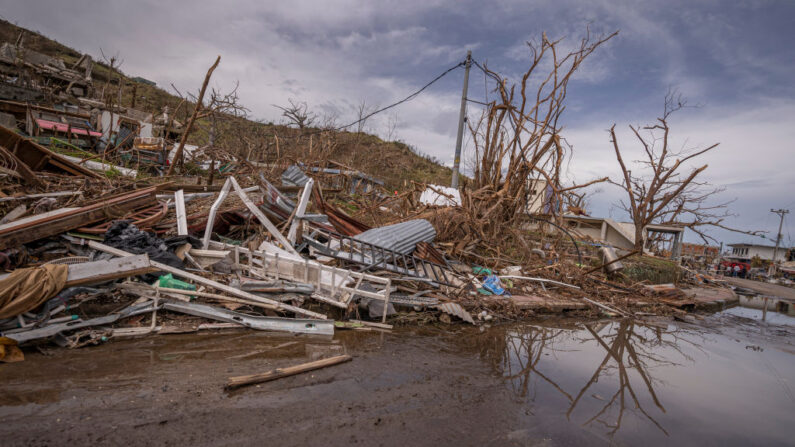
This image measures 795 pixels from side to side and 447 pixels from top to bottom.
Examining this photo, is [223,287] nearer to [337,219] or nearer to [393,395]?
[393,395]

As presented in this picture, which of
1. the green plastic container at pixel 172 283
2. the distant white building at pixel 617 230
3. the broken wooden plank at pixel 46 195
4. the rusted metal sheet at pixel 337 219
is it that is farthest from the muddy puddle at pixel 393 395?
the distant white building at pixel 617 230

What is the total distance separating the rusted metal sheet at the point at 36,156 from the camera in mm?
7030

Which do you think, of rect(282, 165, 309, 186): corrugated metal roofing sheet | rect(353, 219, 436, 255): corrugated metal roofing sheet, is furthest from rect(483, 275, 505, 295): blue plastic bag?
rect(282, 165, 309, 186): corrugated metal roofing sheet

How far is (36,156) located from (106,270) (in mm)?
5422

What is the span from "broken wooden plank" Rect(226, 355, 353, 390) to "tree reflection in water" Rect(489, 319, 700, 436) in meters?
1.87

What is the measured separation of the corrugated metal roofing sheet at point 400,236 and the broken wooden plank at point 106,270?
329 cm

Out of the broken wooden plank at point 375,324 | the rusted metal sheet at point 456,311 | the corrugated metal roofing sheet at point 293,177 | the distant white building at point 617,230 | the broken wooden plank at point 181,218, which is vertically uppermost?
the distant white building at point 617,230

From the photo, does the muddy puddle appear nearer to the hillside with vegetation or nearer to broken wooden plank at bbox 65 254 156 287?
broken wooden plank at bbox 65 254 156 287

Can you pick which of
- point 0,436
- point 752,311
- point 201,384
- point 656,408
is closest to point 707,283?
point 752,311

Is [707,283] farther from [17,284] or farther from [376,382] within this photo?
[17,284]

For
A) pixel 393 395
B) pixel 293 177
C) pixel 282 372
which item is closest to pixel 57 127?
pixel 293 177

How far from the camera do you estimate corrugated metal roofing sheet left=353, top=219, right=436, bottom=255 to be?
22.6 feet

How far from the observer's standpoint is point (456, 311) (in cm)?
598

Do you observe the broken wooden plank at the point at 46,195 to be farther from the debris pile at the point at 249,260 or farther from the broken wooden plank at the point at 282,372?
the broken wooden plank at the point at 282,372
